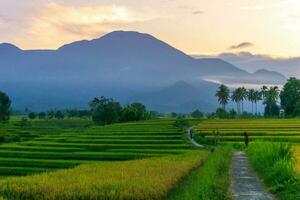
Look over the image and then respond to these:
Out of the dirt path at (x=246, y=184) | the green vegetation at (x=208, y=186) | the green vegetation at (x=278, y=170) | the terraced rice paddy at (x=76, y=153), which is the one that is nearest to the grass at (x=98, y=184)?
the green vegetation at (x=208, y=186)

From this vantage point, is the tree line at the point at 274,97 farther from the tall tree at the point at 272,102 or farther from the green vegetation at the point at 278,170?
the green vegetation at the point at 278,170

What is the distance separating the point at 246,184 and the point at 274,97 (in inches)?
5082

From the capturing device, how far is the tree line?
122188 millimetres

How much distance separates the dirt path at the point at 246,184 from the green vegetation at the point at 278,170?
381 millimetres

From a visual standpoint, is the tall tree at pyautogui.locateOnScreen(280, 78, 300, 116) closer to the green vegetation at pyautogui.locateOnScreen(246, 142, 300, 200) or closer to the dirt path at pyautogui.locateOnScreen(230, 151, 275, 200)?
the green vegetation at pyautogui.locateOnScreen(246, 142, 300, 200)

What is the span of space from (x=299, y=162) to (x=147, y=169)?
32.2 feet

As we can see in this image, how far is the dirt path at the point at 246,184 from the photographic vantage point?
16672 millimetres

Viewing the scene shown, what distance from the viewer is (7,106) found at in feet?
338

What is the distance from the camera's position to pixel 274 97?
143875 millimetres

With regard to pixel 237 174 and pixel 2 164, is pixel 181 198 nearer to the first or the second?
pixel 237 174

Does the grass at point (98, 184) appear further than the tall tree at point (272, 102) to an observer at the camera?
No

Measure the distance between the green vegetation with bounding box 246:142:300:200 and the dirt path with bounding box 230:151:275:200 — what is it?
381mm

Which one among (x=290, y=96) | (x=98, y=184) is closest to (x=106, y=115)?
(x=290, y=96)

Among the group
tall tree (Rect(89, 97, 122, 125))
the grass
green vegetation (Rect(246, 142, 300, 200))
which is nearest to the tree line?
tall tree (Rect(89, 97, 122, 125))
